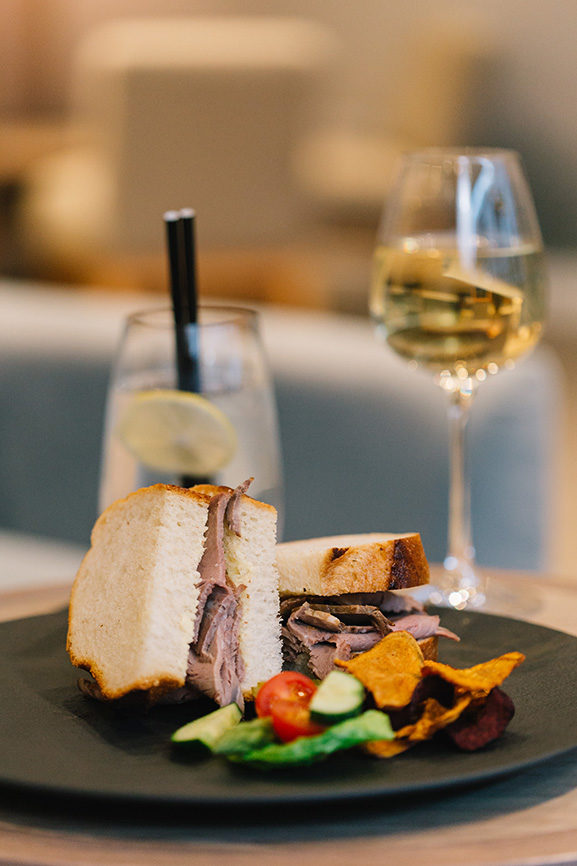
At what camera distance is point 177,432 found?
1.09 meters

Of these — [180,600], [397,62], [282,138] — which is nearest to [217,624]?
[180,600]

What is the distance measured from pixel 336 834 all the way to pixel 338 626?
22 cm

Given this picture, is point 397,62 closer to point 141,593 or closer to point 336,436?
point 336,436

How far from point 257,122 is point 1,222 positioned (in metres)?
1.53

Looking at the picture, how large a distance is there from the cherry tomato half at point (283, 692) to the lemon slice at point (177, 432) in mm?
390

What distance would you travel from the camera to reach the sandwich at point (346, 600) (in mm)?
846

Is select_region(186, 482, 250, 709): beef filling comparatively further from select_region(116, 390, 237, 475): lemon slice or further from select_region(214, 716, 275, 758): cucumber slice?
select_region(116, 390, 237, 475): lemon slice

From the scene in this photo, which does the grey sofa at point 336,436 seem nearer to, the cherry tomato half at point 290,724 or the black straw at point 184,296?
the black straw at point 184,296

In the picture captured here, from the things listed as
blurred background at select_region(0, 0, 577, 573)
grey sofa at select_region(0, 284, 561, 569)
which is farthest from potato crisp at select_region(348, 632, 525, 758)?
blurred background at select_region(0, 0, 577, 573)

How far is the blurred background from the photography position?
5.25 m

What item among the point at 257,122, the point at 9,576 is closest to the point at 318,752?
the point at 9,576

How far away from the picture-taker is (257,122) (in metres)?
5.50

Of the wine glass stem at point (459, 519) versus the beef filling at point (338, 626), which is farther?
the wine glass stem at point (459, 519)

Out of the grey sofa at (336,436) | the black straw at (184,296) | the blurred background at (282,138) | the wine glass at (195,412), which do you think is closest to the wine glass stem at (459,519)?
the wine glass at (195,412)
